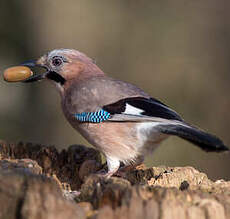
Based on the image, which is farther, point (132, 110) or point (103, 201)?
point (132, 110)

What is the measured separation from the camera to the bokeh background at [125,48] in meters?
8.85

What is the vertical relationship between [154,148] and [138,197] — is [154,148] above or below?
below

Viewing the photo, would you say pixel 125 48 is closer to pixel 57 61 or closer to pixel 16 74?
pixel 57 61

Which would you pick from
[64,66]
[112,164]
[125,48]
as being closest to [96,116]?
[112,164]

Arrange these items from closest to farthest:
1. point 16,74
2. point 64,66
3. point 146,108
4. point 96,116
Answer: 1. point 146,108
2. point 96,116
3. point 16,74
4. point 64,66

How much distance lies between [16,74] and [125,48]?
17.6 ft

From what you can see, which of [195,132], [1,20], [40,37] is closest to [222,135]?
[40,37]

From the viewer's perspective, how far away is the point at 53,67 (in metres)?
4.66

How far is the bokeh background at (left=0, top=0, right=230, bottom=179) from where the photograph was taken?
885 cm

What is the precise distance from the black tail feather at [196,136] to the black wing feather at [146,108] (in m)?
0.10

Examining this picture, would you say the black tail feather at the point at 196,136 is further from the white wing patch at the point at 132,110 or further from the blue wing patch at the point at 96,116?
the blue wing patch at the point at 96,116

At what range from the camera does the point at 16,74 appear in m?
4.48

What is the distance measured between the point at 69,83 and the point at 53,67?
0.75 ft

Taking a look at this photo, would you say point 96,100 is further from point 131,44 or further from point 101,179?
point 131,44
